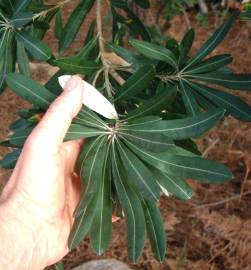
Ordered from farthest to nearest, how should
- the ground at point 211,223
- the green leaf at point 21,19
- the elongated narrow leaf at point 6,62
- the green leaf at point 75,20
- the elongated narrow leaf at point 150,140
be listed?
1. the ground at point 211,223
2. the green leaf at point 75,20
3. the elongated narrow leaf at point 6,62
4. the green leaf at point 21,19
5. the elongated narrow leaf at point 150,140

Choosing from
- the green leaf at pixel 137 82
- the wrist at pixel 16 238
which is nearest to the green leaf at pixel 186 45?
the green leaf at pixel 137 82

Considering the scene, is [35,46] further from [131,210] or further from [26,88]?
[131,210]

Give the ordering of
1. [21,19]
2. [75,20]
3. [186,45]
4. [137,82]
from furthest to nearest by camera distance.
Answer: [75,20] < [186,45] < [21,19] < [137,82]

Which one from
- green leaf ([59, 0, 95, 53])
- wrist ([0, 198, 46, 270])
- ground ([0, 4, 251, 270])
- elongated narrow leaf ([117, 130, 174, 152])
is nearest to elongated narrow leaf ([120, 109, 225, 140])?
elongated narrow leaf ([117, 130, 174, 152])

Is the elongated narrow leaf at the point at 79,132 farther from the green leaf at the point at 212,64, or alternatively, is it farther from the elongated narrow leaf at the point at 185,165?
the green leaf at the point at 212,64

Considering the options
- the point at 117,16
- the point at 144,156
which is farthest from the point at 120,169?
the point at 117,16

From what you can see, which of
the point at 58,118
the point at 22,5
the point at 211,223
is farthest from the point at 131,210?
the point at 211,223
